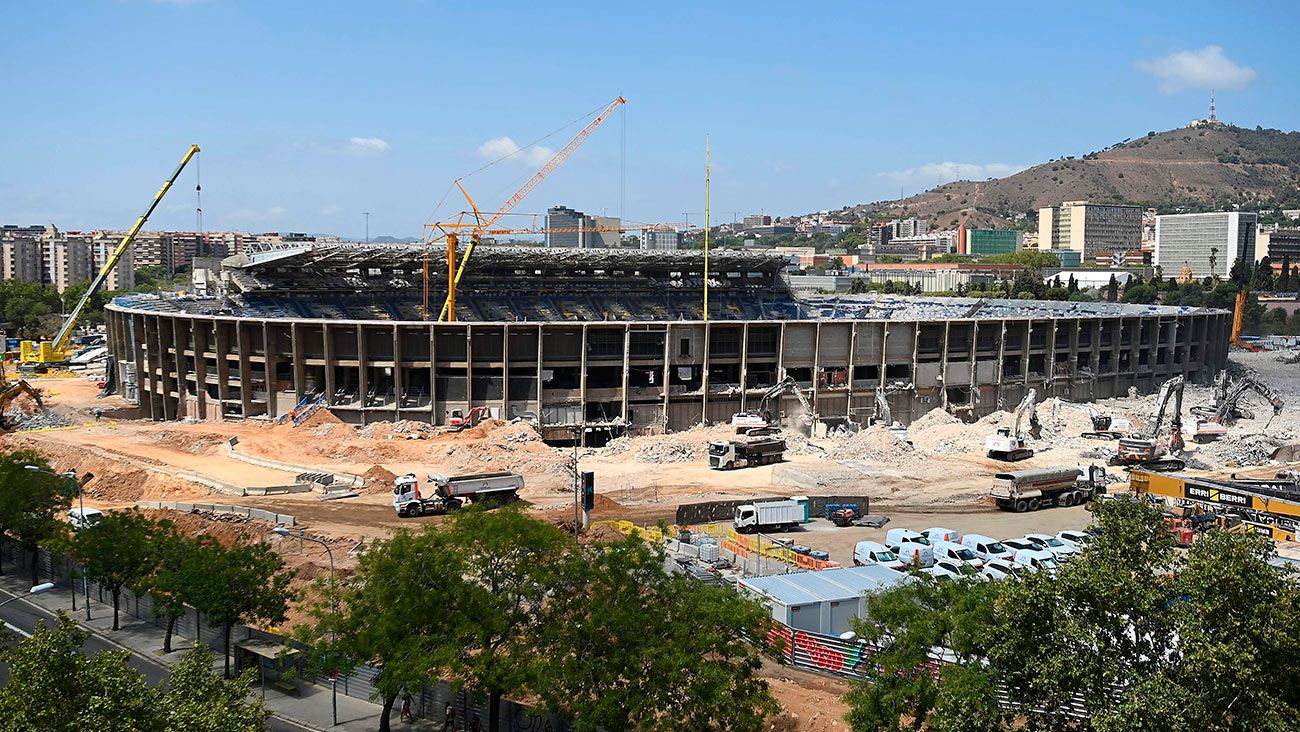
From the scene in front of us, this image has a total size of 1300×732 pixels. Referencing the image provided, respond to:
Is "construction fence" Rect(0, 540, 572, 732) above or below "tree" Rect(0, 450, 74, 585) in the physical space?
below

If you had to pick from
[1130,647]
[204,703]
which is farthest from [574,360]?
A: [1130,647]

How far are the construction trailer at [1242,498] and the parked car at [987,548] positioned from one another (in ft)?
30.7

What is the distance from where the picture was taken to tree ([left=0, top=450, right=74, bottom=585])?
1641 inches

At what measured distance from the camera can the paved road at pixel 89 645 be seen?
97.6 ft

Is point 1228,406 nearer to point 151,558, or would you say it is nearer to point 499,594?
point 499,594

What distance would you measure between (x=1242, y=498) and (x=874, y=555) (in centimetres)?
1941

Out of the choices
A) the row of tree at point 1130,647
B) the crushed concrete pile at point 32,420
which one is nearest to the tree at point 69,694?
the row of tree at point 1130,647

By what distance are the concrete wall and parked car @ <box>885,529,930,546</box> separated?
31356 mm

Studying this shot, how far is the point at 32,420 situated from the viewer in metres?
77.7

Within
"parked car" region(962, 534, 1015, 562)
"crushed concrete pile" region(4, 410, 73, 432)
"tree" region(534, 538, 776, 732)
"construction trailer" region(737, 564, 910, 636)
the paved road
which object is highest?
"tree" region(534, 538, 776, 732)

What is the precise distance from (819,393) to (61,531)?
53.1 meters

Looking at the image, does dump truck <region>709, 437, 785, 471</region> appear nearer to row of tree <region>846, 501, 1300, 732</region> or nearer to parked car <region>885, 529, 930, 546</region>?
parked car <region>885, 529, 930, 546</region>

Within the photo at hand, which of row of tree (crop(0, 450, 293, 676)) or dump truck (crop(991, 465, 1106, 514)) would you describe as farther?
dump truck (crop(991, 465, 1106, 514))

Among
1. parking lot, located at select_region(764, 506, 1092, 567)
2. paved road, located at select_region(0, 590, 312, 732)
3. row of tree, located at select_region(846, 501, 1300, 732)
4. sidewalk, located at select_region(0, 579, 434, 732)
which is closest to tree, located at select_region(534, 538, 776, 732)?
row of tree, located at select_region(846, 501, 1300, 732)
